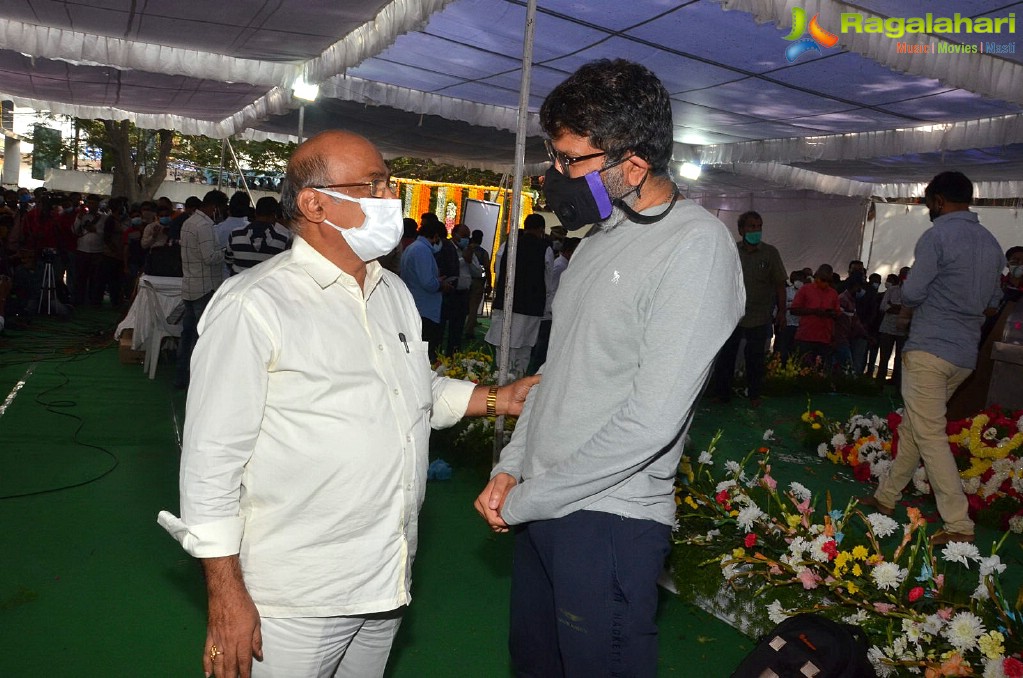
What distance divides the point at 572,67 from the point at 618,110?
668 cm

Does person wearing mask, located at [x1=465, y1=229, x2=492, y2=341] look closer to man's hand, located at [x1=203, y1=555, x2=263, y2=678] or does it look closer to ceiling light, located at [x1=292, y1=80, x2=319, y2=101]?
ceiling light, located at [x1=292, y1=80, x2=319, y2=101]

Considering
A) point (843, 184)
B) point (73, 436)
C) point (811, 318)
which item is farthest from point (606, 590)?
point (843, 184)

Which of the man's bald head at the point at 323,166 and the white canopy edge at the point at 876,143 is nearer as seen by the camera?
the man's bald head at the point at 323,166

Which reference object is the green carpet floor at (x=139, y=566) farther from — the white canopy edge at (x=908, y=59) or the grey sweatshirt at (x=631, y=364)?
the white canopy edge at (x=908, y=59)

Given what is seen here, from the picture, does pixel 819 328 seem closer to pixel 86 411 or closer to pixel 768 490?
pixel 768 490

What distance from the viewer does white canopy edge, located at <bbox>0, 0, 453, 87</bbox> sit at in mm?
7820

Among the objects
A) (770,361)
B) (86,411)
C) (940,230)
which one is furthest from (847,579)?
(770,361)

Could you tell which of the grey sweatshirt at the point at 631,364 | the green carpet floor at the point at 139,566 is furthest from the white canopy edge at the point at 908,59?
the grey sweatshirt at the point at 631,364

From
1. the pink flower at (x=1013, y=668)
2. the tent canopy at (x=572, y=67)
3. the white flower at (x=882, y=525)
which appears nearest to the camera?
the pink flower at (x=1013, y=668)

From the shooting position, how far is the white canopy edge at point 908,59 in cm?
491

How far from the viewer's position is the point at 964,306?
4664 mm

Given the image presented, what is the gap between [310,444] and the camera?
1943 millimetres

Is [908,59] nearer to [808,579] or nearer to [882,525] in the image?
[882,525]

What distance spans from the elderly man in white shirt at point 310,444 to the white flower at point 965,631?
208cm
